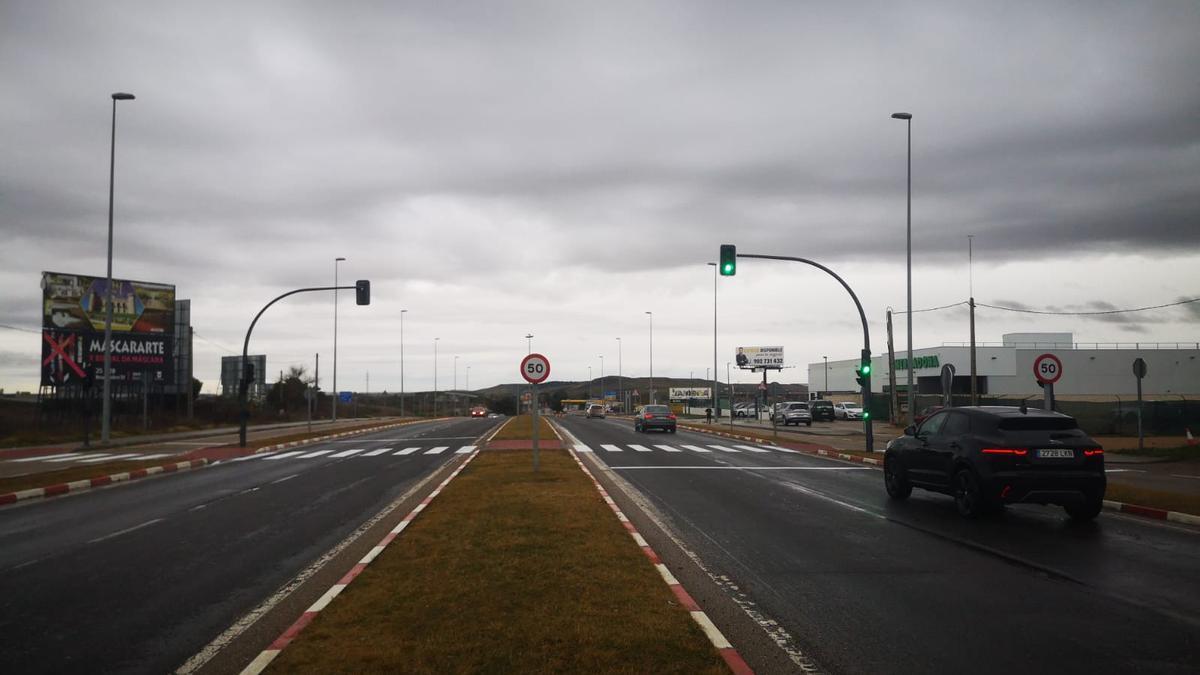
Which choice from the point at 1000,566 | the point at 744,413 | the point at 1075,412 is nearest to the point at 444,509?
the point at 1000,566

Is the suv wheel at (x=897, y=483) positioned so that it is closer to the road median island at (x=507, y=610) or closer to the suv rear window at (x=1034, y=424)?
the suv rear window at (x=1034, y=424)

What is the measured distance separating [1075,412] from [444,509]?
34957 mm

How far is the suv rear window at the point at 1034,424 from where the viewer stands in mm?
11703

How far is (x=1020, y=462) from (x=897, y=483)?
351 centimetres

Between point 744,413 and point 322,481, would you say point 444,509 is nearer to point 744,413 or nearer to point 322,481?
point 322,481

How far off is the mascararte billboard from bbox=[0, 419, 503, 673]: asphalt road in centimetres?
3583

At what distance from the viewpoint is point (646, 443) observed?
33.9 m

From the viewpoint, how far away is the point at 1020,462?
1139 centimetres


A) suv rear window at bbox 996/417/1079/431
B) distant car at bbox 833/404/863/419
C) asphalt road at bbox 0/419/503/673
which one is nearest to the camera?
asphalt road at bbox 0/419/503/673

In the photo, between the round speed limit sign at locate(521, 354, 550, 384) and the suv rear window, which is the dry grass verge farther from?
the suv rear window

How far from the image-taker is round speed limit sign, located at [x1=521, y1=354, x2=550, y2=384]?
17.9 meters

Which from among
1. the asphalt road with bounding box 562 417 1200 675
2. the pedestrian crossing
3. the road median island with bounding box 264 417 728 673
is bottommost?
the pedestrian crossing

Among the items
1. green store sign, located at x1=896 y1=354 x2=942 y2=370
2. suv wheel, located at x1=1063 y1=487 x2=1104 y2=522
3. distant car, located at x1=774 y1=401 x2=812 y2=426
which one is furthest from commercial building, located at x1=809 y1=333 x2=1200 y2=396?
suv wheel, located at x1=1063 y1=487 x2=1104 y2=522

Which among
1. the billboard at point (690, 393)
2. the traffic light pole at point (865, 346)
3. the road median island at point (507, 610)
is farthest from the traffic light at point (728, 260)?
the billboard at point (690, 393)
